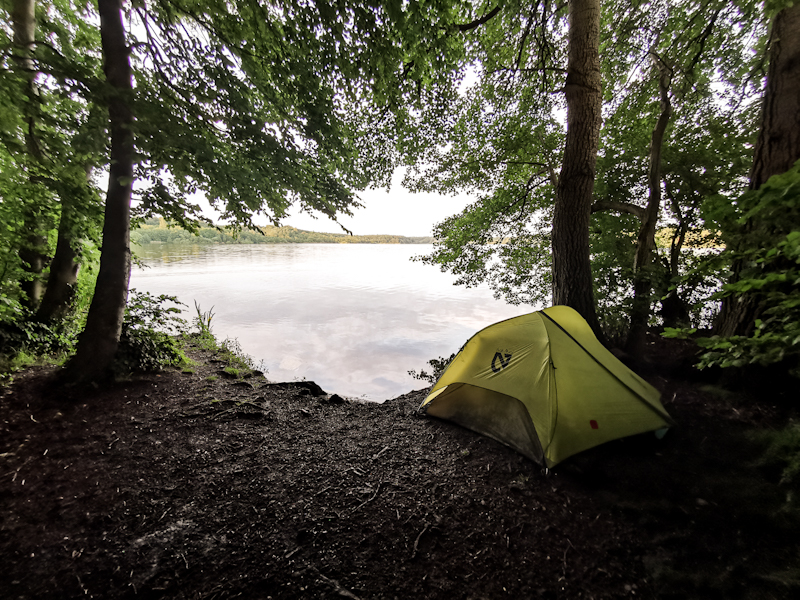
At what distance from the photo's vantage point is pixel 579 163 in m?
4.73

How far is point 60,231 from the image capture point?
508 centimetres

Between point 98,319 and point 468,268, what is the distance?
8.90 m

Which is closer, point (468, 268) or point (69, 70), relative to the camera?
point (69, 70)

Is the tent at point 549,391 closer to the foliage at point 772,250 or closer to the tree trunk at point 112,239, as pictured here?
the foliage at point 772,250

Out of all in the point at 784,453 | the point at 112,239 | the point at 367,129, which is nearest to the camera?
the point at 784,453

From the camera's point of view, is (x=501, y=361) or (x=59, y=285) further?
(x=59, y=285)

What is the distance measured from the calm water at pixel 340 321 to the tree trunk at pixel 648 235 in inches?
213

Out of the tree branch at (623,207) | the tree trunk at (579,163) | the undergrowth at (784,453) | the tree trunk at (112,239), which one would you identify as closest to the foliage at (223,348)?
the tree trunk at (112,239)

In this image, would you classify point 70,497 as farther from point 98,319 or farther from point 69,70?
point 69,70

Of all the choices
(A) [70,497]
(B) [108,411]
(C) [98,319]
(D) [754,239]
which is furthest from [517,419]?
(C) [98,319]

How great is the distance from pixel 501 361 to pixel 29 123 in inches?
281

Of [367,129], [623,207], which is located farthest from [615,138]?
[367,129]

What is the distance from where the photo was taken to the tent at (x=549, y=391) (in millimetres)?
3170

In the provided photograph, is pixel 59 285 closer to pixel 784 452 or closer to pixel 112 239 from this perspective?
pixel 112 239
